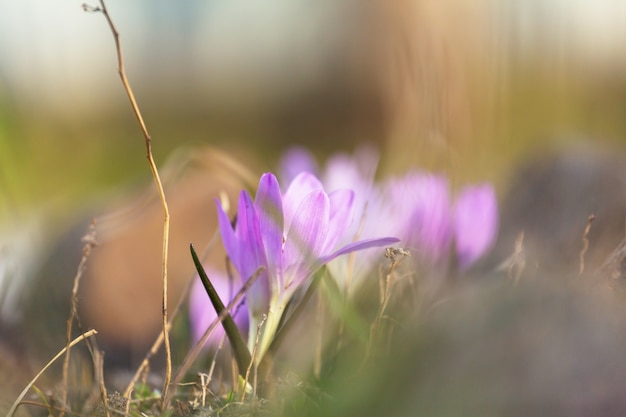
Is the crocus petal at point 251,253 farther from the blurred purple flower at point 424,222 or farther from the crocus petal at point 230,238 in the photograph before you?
the blurred purple flower at point 424,222

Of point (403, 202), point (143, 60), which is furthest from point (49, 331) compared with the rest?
point (143, 60)

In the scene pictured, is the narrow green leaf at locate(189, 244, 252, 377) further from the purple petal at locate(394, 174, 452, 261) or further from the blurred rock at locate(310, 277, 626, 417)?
the purple petal at locate(394, 174, 452, 261)

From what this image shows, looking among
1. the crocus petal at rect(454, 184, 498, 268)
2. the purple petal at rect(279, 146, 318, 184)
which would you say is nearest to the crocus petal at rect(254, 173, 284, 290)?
the crocus petal at rect(454, 184, 498, 268)

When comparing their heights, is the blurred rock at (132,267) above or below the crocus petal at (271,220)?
below

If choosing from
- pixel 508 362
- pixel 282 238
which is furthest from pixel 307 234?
pixel 508 362

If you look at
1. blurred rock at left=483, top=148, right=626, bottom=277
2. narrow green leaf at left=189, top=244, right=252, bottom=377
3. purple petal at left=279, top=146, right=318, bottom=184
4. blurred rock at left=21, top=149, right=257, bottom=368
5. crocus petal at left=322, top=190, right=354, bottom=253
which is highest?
blurred rock at left=483, top=148, right=626, bottom=277

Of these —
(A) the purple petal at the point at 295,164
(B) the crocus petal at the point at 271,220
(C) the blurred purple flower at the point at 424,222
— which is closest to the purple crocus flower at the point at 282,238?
(B) the crocus petal at the point at 271,220

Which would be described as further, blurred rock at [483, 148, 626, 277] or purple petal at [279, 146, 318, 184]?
purple petal at [279, 146, 318, 184]

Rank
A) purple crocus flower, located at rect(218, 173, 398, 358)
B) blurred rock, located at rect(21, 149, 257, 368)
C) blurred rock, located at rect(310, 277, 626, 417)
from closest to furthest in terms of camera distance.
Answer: blurred rock, located at rect(310, 277, 626, 417), purple crocus flower, located at rect(218, 173, 398, 358), blurred rock, located at rect(21, 149, 257, 368)

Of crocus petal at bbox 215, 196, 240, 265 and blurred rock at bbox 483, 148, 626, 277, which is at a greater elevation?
blurred rock at bbox 483, 148, 626, 277
